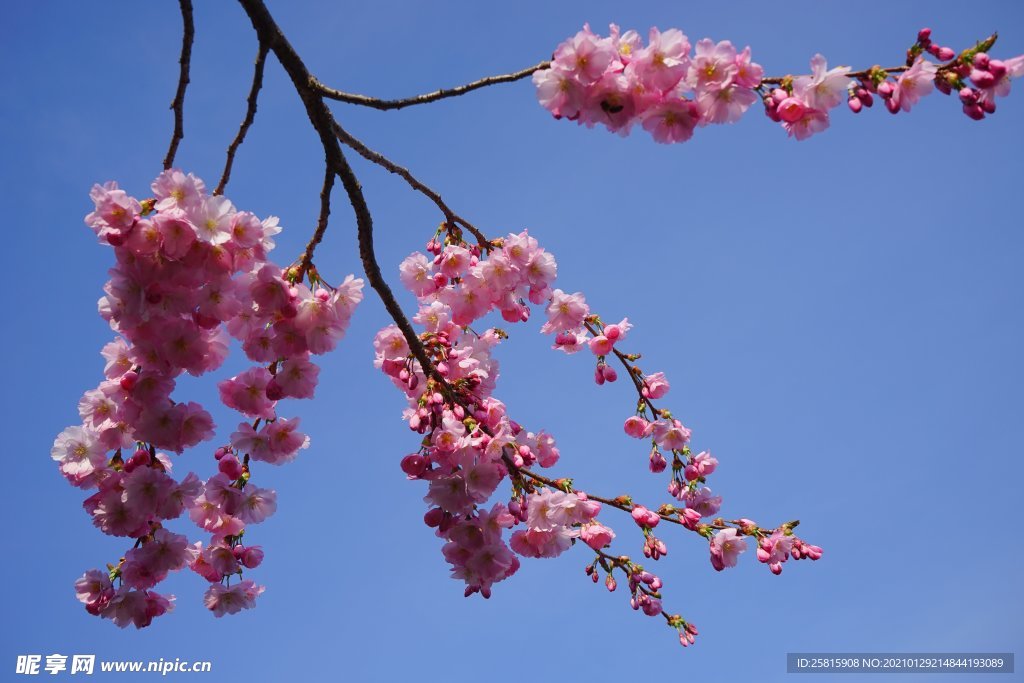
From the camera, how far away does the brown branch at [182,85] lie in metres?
3.21

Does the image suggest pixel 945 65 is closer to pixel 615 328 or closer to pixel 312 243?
pixel 615 328

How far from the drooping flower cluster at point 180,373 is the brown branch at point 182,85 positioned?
7.7 inches

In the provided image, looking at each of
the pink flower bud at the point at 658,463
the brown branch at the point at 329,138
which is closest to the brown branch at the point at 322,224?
the brown branch at the point at 329,138

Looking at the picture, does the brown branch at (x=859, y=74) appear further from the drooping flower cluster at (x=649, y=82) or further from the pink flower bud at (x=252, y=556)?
the pink flower bud at (x=252, y=556)

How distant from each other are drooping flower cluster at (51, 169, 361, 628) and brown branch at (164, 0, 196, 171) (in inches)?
7.7

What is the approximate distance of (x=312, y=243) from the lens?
10.5 ft

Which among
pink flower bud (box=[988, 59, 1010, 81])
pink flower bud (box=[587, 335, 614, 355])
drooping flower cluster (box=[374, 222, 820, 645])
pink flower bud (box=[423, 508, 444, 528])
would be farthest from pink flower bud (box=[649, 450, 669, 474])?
pink flower bud (box=[988, 59, 1010, 81])

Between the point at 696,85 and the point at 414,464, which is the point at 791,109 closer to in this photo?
the point at 696,85

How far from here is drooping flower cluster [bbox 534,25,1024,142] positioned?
274cm

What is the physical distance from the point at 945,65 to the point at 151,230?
3.22 meters

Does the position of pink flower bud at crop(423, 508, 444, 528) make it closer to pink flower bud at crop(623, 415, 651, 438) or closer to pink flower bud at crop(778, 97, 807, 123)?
pink flower bud at crop(623, 415, 651, 438)

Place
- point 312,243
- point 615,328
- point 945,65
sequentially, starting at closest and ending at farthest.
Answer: point 945,65
point 312,243
point 615,328

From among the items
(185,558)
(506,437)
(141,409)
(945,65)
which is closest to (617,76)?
(945,65)

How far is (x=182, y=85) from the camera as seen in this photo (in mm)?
3244
